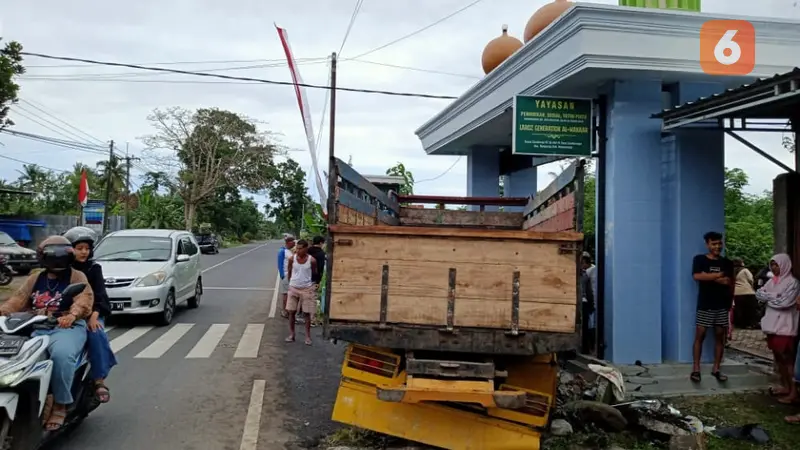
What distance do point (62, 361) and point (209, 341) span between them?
5186 millimetres

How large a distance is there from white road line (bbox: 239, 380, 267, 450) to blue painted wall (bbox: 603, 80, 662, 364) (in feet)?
13.1

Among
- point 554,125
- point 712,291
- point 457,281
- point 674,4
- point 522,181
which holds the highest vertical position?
point 674,4

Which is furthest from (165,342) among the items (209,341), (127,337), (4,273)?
(4,273)

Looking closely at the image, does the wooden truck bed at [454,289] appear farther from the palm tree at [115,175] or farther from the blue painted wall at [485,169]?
the palm tree at [115,175]

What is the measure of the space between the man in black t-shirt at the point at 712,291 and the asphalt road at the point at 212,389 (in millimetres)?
3982

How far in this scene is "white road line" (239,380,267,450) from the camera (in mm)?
4883

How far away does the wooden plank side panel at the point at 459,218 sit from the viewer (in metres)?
7.78

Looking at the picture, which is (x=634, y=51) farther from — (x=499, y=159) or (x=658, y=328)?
(x=499, y=159)

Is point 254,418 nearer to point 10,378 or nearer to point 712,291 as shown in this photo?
point 10,378

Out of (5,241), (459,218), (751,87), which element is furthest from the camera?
(5,241)

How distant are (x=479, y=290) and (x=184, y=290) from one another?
8.91 meters

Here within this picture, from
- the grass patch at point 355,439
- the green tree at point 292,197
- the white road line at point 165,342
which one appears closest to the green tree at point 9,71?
the white road line at point 165,342

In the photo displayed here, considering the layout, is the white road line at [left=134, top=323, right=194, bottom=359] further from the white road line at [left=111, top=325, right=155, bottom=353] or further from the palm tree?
the palm tree

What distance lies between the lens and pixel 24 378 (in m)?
3.75
